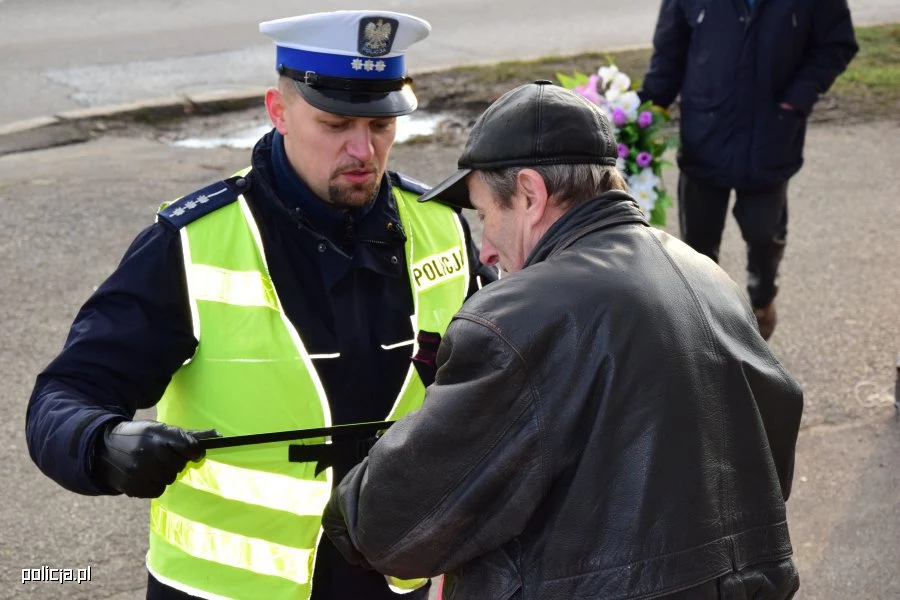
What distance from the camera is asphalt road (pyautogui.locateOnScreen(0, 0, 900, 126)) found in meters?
9.92

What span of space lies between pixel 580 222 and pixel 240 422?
96 centimetres

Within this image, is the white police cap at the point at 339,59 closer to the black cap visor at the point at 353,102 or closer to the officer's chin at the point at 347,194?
the black cap visor at the point at 353,102

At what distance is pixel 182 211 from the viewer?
2.76 meters

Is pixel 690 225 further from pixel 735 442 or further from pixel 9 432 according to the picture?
pixel 735 442

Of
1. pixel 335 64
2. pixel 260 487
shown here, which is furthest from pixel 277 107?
pixel 260 487

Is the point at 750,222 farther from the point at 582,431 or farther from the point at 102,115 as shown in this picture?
the point at 102,115

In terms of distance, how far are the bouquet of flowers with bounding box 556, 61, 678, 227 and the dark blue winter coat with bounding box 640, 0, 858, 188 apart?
0.29 meters

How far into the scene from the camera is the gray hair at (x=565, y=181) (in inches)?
88.0

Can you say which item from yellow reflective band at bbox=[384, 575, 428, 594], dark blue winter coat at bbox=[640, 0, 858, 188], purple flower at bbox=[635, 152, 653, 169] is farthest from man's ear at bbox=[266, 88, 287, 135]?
dark blue winter coat at bbox=[640, 0, 858, 188]

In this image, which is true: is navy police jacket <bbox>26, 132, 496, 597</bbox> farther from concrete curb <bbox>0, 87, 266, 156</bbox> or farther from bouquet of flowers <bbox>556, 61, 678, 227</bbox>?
concrete curb <bbox>0, 87, 266, 156</bbox>

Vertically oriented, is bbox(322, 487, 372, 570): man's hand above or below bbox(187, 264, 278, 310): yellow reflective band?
below

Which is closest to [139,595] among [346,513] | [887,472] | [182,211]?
[182,211]

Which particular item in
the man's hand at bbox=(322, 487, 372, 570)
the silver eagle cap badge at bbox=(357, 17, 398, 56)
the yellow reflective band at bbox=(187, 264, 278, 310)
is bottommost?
the man's hand at bbox=(322, 487, 372, 570)

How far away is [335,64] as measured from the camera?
113 inches
